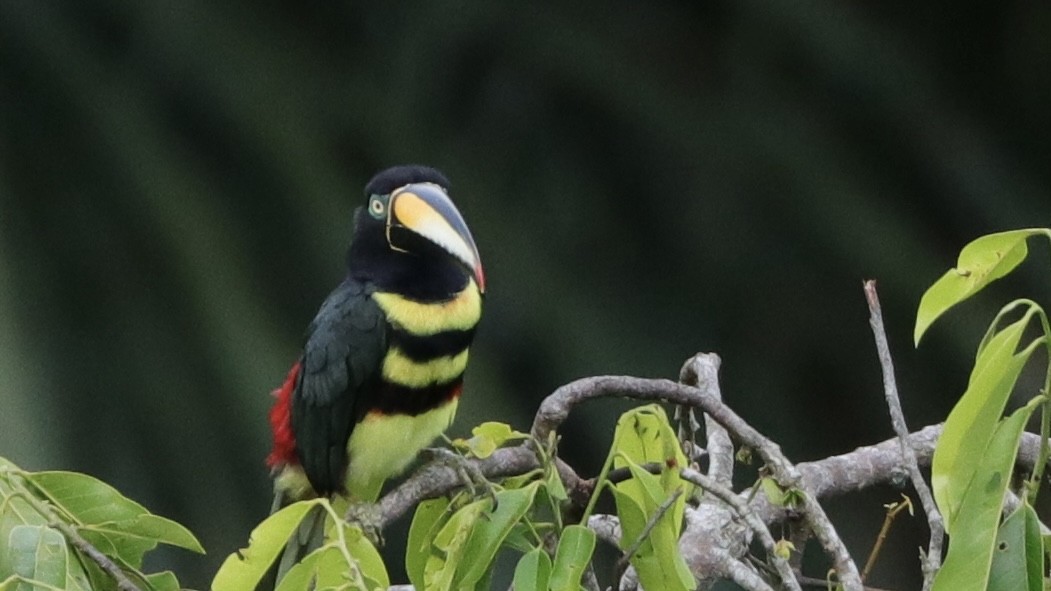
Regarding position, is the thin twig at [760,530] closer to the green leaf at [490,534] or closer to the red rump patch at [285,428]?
the green leaf at [490,534]

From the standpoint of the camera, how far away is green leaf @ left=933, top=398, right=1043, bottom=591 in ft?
2.07

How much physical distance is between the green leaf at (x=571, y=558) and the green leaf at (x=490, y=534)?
26 mm

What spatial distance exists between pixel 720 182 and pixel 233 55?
0.70 meters

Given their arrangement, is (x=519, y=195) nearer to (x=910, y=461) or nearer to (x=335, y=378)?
(x=335, y=378)

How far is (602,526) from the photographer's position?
112 centimetres

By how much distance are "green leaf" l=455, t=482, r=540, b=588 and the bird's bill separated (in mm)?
398

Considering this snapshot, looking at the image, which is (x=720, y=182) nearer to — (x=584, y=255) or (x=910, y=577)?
(x=584, y=255)

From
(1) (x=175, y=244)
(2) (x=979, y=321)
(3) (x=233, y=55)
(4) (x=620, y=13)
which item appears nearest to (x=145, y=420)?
Result: (1) (x=175, y=244)

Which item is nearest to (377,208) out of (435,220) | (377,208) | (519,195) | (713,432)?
(377,208)

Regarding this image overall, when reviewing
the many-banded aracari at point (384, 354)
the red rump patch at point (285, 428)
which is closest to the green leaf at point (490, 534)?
the many-banded aracari at point (384, 354)

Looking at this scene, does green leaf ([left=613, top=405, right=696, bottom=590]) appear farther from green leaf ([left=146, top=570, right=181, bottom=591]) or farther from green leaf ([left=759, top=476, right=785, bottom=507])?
green leaf ([left=146, top=570, right=181, bottom=591])

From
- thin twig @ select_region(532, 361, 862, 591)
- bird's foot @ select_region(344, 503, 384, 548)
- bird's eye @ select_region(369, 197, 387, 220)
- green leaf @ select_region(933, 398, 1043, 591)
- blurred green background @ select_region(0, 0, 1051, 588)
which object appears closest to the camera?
green leaf @ select_region(933, 398, 1043, 591)

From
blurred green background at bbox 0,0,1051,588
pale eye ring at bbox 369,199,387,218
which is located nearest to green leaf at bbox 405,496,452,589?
pale eye ring at bbox 369,199,387,218

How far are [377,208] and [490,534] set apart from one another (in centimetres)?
58
